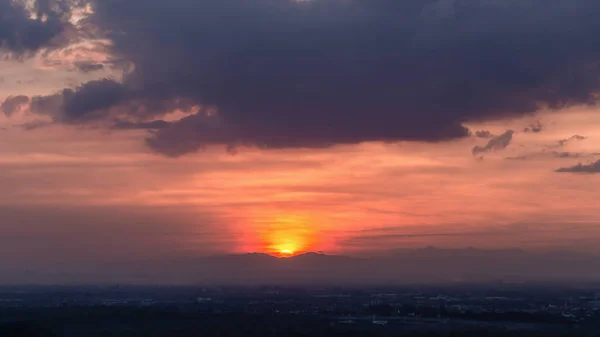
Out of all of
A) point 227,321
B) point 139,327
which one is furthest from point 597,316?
point 139,327

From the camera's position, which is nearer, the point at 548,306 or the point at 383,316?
the point at 383,316

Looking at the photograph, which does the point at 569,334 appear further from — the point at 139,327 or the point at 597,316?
the point at 139,327

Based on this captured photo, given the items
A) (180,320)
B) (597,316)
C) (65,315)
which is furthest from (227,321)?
(597,316)

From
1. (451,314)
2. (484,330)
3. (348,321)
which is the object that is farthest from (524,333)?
(451,314)

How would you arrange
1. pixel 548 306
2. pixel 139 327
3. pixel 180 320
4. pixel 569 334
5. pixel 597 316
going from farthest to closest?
pixel 548 306, pixel 597 316, pixel 180 320, pixel 139 327, pixel 569 334

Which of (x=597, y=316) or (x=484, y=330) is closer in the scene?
(x=484, y=330)

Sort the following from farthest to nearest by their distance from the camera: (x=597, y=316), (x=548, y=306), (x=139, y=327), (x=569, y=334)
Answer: (x=548, y=306), (x=597, y=316), (x=139, y=327), (x=569, y=334)

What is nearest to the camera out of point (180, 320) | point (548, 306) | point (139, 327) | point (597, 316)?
point (139, 327)

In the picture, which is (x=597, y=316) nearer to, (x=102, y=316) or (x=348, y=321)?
(x=348, y=321)

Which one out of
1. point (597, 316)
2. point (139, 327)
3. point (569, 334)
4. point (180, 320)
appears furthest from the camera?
point (597, 316)
